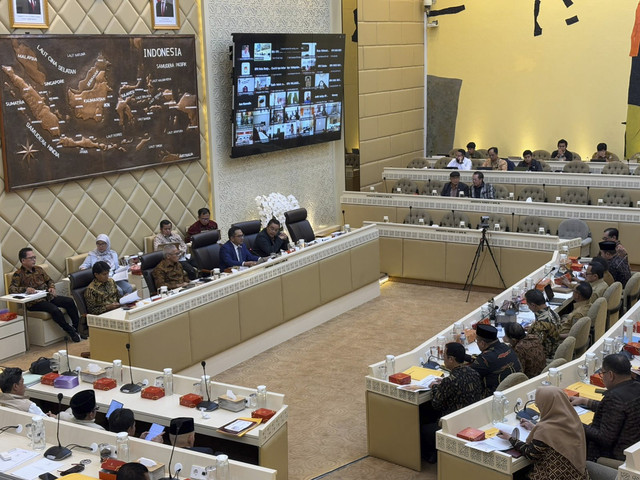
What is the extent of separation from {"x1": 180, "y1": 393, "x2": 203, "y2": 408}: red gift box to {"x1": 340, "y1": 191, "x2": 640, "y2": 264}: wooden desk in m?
7.23

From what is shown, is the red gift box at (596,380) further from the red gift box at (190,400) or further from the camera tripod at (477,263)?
the camera tripod at (477,263)

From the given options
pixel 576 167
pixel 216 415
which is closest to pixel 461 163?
pixel 576 167

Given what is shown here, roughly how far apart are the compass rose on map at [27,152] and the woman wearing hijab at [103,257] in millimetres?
1219

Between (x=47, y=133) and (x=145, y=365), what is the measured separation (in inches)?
139

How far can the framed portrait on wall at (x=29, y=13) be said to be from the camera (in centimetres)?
909

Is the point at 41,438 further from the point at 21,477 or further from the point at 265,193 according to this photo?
the point at 265,193

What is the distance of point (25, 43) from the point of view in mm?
9188

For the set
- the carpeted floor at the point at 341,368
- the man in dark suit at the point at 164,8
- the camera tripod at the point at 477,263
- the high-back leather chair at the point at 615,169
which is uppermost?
the man in dark suit at the point at 164,8

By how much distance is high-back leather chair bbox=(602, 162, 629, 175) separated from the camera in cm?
1371

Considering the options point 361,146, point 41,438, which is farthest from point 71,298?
point 361,146

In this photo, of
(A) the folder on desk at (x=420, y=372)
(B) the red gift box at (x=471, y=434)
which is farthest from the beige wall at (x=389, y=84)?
(B) the red gift box at (x=471, y=434)

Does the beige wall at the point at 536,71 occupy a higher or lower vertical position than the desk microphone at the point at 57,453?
higher

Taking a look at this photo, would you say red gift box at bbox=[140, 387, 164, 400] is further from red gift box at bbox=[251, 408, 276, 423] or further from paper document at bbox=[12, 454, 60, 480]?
paper document at bbox=[12, 454, 60, 480]

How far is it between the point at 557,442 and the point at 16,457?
3.25 metres
